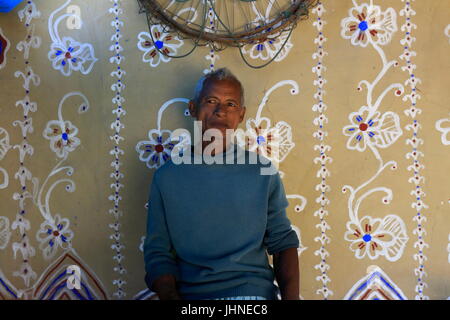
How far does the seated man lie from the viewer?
46.6 inches

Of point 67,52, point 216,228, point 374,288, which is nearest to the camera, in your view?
point 216,228

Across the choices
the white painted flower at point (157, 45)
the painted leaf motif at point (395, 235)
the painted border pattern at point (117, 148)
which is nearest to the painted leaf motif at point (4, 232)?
the painted border pattern at point (117, 148)

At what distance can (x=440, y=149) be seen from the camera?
1.43 meters

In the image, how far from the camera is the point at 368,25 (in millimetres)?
1465

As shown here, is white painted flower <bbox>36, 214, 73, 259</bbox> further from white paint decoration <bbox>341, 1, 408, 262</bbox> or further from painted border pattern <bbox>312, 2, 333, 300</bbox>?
white paint decoration <bbox>341, 1, 408, 262</bbox>

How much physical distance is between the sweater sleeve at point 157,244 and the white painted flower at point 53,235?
412mm

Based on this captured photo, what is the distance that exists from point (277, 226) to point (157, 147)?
0.54 meters

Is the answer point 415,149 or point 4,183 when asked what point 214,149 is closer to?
point 415,149

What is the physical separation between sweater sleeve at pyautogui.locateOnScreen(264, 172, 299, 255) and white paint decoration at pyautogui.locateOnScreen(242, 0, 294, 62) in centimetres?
48

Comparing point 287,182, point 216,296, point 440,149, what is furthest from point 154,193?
point 440,149

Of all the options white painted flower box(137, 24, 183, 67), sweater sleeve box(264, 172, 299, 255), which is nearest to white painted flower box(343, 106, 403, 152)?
sweater sleeve box(264, 172, 299, 255)

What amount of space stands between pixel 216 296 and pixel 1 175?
0.94 m

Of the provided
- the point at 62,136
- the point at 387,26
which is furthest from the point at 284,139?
the point at 62,136

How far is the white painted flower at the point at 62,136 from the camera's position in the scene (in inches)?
59.9
